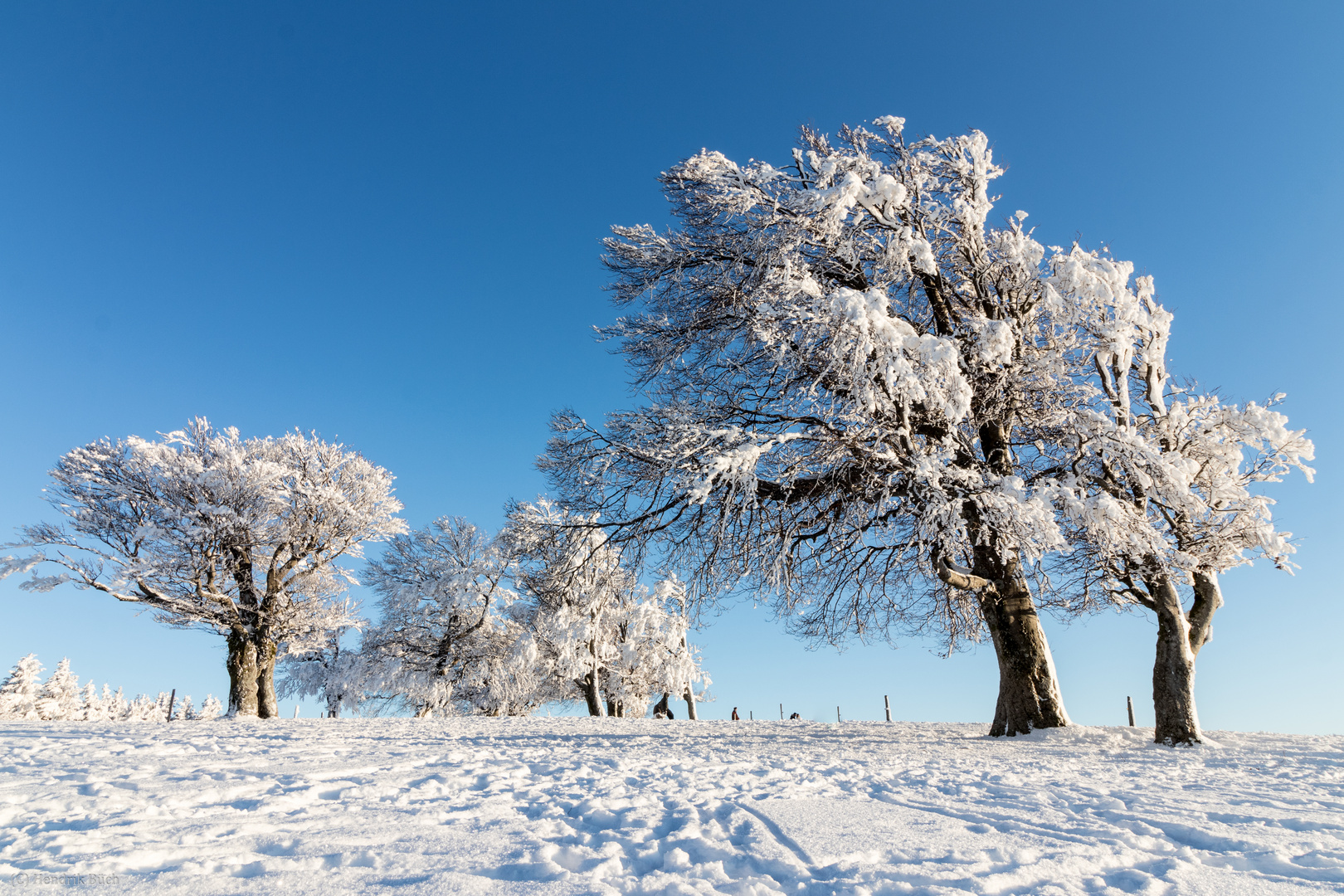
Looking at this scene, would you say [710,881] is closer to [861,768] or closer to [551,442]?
[861,768]

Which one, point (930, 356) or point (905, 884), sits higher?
point (930, 356)

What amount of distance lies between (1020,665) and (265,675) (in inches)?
763

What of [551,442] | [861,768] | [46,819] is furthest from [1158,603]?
[46,819]

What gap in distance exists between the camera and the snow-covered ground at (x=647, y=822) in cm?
291

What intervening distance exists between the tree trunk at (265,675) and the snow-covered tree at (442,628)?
21.3 ft

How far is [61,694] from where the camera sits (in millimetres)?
59094

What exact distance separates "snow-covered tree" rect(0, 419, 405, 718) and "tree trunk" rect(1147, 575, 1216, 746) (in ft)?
64.5

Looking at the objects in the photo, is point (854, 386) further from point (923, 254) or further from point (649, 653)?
point (649, 653)

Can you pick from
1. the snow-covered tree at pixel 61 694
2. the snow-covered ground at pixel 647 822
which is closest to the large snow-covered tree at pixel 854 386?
the snow-covered ground at pixel 647 822

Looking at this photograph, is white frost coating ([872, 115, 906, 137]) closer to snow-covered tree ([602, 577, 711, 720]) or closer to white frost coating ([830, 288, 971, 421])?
white frost coating ([830, 288, 971, 421])

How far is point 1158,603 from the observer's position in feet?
35.4

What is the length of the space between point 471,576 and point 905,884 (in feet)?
80.8

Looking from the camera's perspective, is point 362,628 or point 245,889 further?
point 362,628

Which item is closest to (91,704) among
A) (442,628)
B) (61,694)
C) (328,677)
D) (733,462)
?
(61,694)
